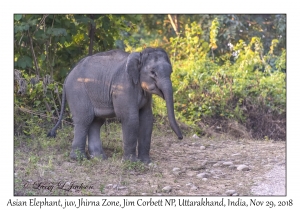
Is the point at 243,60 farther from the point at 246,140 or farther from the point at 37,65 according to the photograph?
the point at 37,65

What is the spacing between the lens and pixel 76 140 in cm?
884

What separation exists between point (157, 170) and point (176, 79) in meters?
4.96

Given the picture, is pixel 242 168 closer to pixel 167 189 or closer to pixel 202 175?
pixel 202 175

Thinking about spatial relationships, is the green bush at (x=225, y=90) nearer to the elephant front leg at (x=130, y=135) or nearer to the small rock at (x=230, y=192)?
the elephant front leg at (x=130, y=135)

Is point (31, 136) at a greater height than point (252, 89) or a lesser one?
lesser

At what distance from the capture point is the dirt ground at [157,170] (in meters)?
7.17

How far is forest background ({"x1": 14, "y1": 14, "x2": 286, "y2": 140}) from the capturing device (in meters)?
10.2

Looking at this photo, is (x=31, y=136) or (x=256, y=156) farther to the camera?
(x=31, y=136)

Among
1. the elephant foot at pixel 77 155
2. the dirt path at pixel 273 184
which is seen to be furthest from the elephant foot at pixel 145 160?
the dirt path at pixel 273 184

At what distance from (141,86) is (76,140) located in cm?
139

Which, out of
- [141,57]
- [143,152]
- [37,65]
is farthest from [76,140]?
[37,65]

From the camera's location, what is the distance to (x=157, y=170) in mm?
8219

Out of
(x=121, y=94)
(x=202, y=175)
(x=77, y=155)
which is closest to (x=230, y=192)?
(x=202, y=175)
